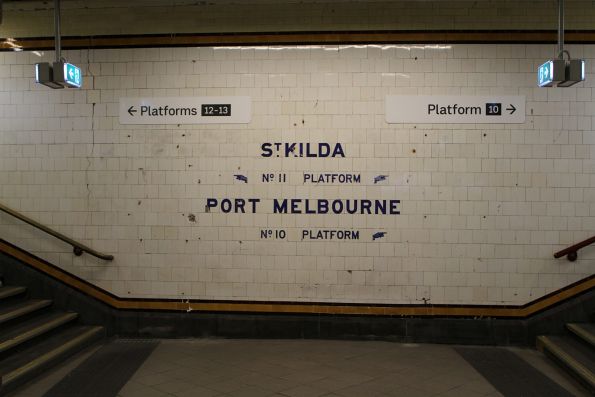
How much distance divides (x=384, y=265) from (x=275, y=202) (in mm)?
1507

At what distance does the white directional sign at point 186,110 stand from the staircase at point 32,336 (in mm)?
2433

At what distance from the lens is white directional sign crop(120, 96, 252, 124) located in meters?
5.67

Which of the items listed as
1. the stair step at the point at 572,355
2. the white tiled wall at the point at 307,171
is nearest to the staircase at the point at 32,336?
the white tiled wall at the point at 307,171

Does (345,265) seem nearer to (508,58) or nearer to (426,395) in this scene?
(426,395)

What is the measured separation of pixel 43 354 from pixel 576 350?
551 centimetres

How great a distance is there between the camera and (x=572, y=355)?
481cm

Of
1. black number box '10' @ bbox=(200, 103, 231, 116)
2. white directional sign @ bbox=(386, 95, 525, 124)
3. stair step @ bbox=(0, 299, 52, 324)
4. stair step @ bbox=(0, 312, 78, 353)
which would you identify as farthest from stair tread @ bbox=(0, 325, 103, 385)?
white directional sign @ bbox=(386, 95, 525, 124)

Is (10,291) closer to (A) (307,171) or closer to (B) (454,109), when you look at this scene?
(A) (307,171)

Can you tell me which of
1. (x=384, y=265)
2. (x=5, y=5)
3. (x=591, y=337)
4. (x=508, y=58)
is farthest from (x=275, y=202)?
(x=5, y=5)

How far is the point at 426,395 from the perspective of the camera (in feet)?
13.5

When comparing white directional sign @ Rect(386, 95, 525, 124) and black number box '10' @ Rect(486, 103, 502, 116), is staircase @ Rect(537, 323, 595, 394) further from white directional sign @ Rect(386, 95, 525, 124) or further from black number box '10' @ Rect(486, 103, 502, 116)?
black number box '10' @ Rect(486, 103, 502, 116)

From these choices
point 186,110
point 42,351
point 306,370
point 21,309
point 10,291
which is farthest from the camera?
point 186,110

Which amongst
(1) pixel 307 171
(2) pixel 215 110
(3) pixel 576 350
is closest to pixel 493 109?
(1) pixel 307 171

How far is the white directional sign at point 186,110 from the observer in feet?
18.6
